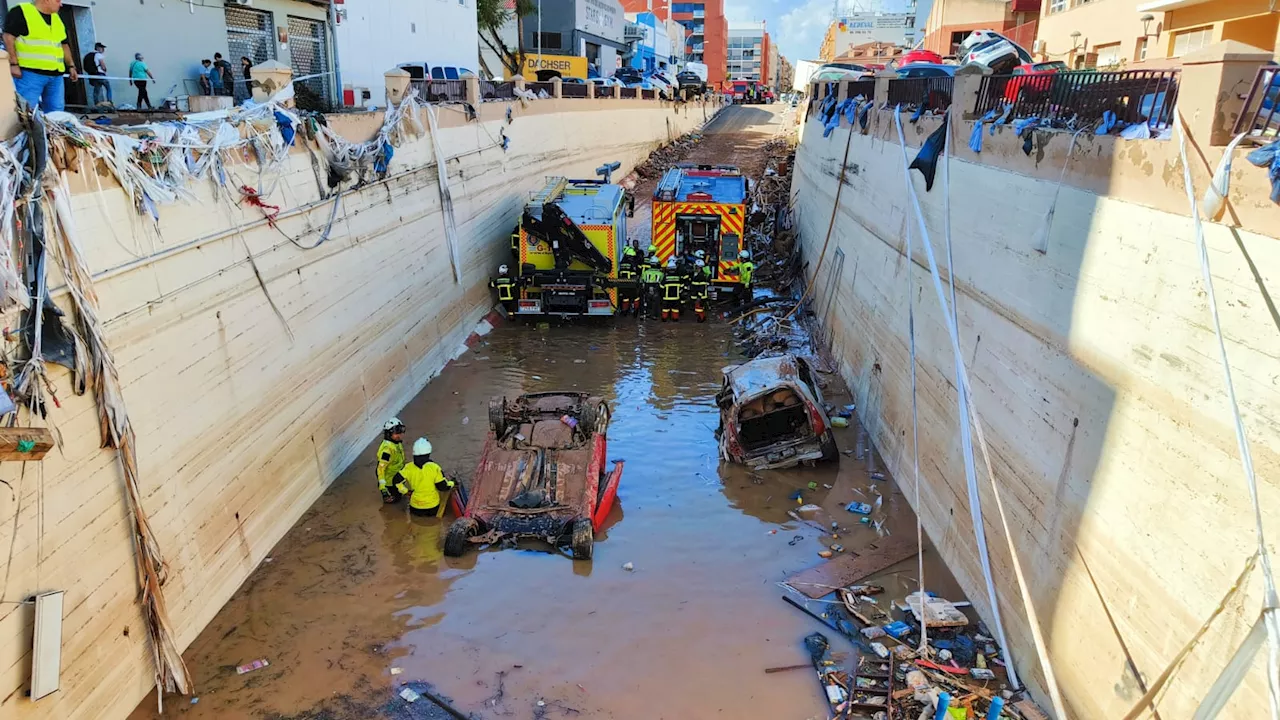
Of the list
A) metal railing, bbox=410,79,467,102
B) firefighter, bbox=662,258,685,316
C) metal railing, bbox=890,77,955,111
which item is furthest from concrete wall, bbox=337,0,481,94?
metal railing, bbox=890,77,955,111

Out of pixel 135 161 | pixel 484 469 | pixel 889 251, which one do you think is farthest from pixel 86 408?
pixel 889 251

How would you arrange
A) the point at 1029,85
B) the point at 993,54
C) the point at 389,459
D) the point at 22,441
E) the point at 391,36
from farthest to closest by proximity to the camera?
the point at 391,36 → the point at 993,54 → the point at 389,459 → the point at 1029,85 → the point at 22,441

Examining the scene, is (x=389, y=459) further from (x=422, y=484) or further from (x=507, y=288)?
(x=507, y=288)

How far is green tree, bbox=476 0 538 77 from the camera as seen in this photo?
39.4 metres

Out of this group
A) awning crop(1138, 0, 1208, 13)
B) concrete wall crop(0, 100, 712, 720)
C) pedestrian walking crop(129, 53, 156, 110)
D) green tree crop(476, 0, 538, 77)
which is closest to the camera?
concrete wall crop(0, 100, 712, 720)

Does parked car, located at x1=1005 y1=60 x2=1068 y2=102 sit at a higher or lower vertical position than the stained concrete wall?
higher

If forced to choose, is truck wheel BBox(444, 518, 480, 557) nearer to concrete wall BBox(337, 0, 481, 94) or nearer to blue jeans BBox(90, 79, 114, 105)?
blue jeans BBox(90, 79, 114, 105)

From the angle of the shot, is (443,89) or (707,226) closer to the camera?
(443,89)

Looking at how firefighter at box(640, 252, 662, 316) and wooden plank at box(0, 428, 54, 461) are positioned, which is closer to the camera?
wooden plank at box(0, 428, 54, 461)

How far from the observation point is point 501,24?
137ft

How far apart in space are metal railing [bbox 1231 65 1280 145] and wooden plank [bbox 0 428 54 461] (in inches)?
300

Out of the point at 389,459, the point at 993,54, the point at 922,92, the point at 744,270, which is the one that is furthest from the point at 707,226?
the point at 389,459

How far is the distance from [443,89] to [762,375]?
11353 millimetres

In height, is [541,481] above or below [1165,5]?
below
